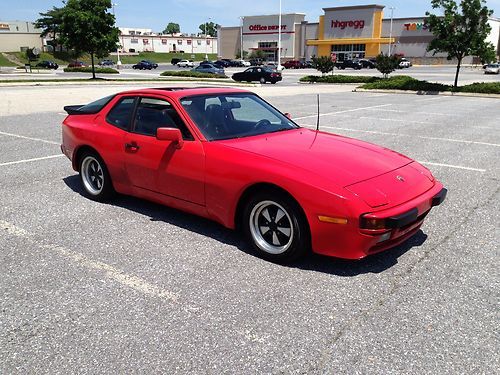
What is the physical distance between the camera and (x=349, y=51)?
3376 inches

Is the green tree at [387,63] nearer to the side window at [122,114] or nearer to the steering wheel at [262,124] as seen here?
the steering wheel at [262,124]

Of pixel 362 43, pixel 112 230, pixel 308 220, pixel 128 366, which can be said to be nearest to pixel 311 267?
pixel 308 220

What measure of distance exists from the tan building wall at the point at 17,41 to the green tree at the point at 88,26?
240 feet

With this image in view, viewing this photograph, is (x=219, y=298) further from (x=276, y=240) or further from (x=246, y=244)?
(x=246, y=244)

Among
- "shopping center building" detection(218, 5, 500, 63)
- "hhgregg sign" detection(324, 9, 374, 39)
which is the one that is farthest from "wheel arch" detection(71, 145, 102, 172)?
"hhgregg sign" detection(324, 9, 374, 39)

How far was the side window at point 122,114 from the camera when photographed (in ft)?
16.9

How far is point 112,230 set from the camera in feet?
15.5

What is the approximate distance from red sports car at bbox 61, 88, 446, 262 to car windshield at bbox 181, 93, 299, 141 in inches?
0.5

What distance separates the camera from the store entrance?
84375 millimetres

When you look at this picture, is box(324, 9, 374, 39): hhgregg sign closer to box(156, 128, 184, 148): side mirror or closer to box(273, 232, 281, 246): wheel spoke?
box(156, 128, 184, 148): side mirror

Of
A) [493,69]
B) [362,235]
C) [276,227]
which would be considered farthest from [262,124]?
[493,69]

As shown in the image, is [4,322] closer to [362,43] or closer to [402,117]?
[402,117]

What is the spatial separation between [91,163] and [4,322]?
2928 millimetres

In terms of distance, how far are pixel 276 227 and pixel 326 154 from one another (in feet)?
2.72
